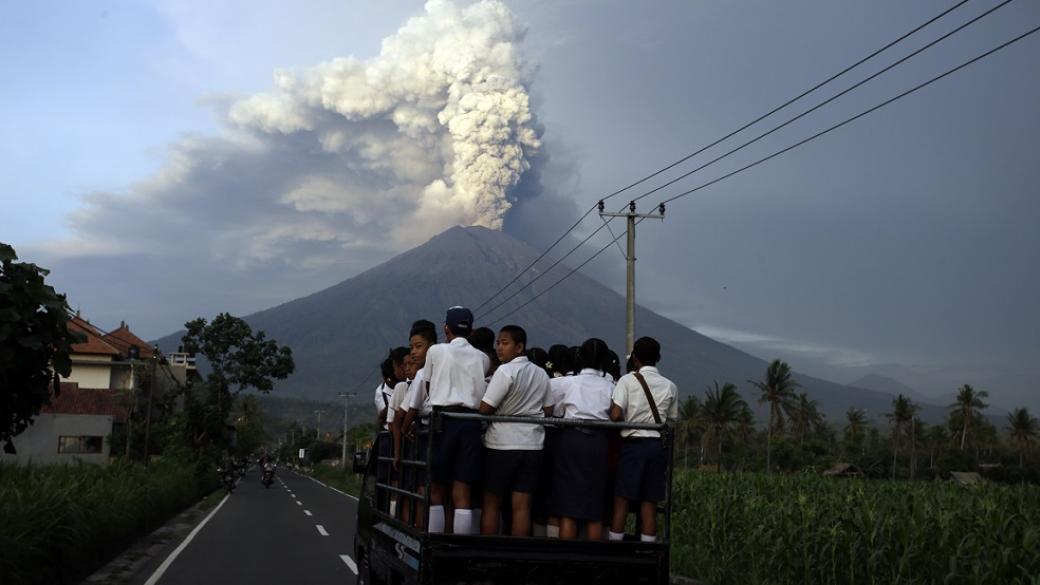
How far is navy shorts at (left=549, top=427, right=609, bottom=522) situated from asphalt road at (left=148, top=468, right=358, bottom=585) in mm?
6750

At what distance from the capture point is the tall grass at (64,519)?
375 inches

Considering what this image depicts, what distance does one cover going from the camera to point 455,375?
247 inches

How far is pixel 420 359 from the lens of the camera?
729 cm

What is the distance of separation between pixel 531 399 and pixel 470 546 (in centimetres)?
102

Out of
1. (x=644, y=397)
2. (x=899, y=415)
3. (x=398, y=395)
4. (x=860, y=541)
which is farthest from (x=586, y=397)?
(x=899, y=415)

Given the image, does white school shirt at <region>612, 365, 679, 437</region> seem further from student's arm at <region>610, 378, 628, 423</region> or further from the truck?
the truck

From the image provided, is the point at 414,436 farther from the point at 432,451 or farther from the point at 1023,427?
the point at 1023,427

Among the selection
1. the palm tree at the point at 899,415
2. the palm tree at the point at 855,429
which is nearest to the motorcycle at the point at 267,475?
the palm tree at the point at 855,429

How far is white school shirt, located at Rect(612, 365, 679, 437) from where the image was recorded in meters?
6.64

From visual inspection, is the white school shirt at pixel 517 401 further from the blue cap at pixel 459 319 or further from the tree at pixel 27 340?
the tree at pixel 27 340

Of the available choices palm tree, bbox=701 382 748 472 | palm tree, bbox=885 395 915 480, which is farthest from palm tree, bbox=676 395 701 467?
palm tree, bbox=885 395 915 480

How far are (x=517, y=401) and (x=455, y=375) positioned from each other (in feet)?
1.41

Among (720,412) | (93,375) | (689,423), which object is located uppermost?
(93,375)

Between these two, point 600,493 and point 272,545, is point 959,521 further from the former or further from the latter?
point 272,545
